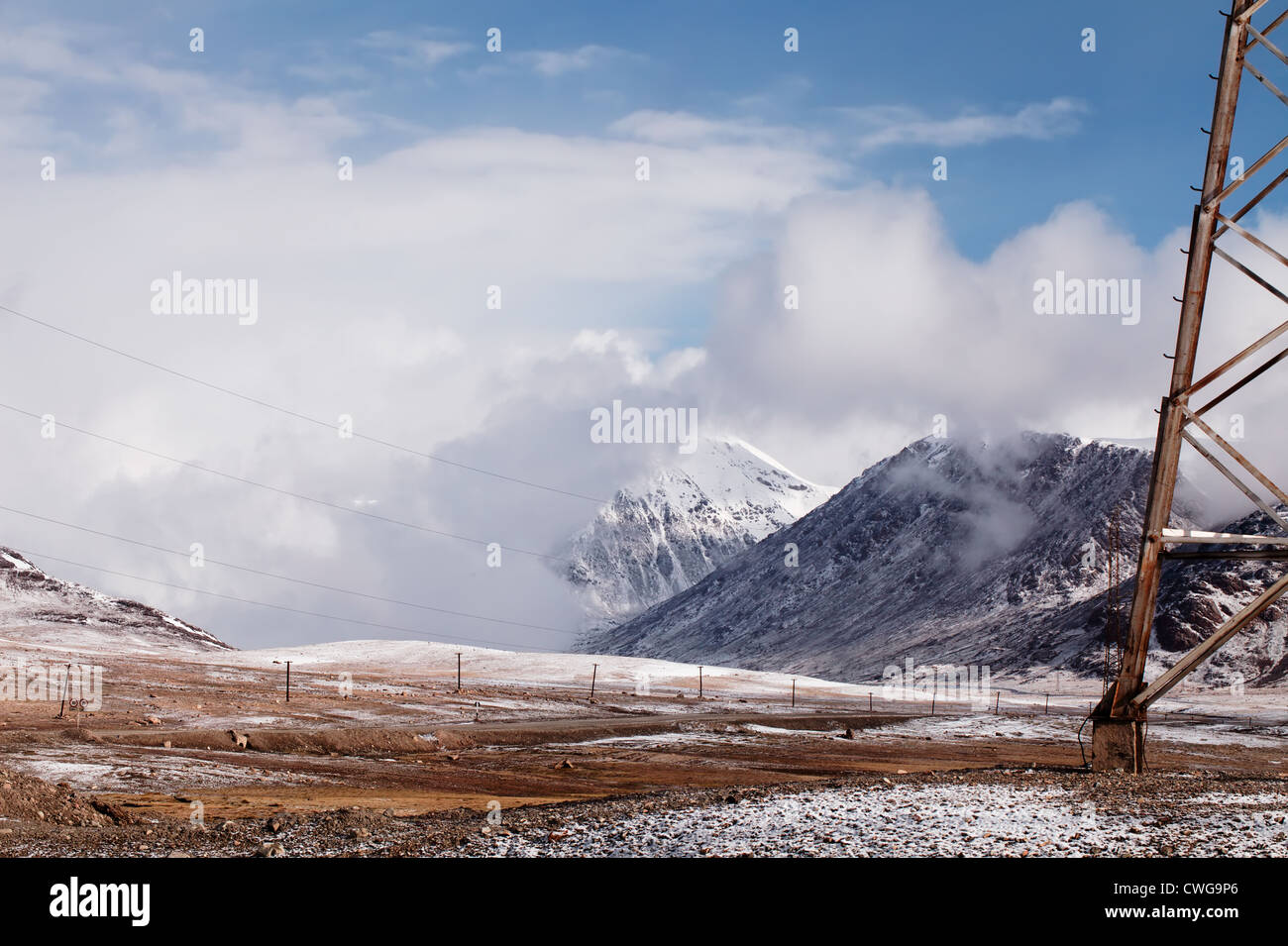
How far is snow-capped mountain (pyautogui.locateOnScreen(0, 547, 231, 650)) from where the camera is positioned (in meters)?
141

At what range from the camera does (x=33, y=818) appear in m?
17.6

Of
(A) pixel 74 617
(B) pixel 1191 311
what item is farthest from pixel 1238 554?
(A) pixel 74 617

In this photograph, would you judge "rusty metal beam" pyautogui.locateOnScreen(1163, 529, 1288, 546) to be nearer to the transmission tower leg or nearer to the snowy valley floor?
the transmission tower leg

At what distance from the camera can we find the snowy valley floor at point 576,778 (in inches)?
523

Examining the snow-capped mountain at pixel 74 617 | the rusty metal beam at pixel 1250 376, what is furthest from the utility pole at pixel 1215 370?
the snow-capped mountain at pixel 74 617

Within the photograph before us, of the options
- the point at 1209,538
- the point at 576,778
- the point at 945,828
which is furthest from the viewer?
the point at 576,778

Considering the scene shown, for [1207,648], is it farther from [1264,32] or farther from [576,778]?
[576,778]

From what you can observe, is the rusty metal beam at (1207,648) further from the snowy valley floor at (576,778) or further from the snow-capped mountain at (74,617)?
the snow-capped mountain at (74,617)

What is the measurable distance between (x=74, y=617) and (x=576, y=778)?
14030cm

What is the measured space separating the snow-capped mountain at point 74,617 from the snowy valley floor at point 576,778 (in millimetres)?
52270

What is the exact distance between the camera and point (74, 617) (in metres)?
154
